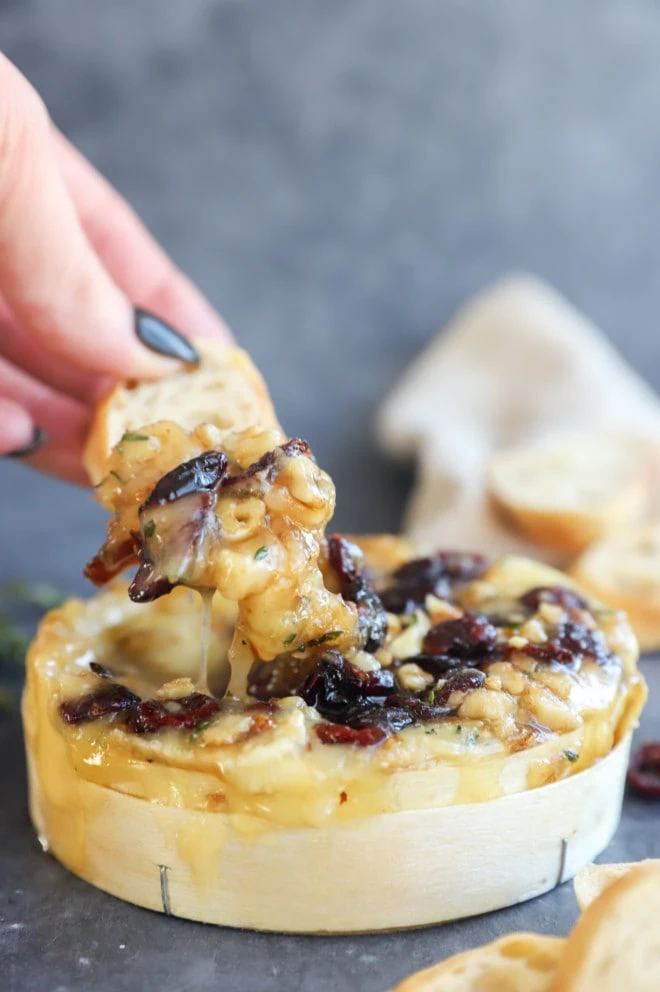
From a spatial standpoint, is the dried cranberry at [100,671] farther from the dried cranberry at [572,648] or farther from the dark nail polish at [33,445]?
the dark nail polish at [33,445]

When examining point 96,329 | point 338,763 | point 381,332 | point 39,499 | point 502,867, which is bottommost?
point 39,499

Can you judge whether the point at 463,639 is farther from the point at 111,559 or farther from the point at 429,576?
the point at 111,559

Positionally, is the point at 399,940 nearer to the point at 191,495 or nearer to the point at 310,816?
the point at 310,816

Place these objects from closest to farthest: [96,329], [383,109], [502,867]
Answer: [502,867] → [96,329] → [383,109]

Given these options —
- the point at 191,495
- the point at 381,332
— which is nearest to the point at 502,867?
the point at 191,495

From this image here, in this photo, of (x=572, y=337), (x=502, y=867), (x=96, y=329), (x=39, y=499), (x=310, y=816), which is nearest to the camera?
(x=310, y=816)

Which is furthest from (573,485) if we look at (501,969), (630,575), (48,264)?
(501,969)

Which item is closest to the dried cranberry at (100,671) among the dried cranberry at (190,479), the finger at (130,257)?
the dried cranberry at (190,479)
